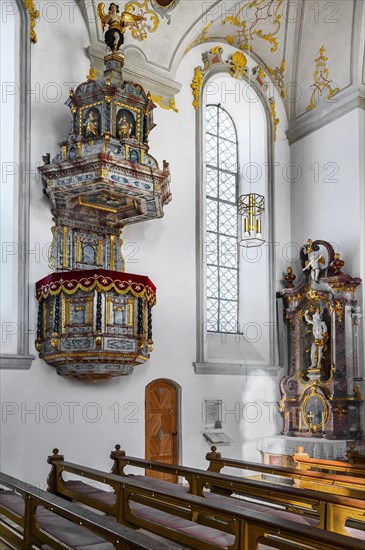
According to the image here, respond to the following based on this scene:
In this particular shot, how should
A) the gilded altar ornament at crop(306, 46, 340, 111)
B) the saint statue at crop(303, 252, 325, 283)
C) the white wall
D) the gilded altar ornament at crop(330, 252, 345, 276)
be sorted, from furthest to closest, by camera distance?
the gilded altar ornament at crop(306, 46, 340, 111) < the saint statue at crop(303, 252, 325, 283) < the gilded altar ornament at crop(330, 252, 345, 276) < the white wall

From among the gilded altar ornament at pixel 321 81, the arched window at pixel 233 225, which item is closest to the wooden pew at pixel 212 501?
the arched window at pixel 233 225

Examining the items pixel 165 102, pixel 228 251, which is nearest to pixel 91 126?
pixel 165 102

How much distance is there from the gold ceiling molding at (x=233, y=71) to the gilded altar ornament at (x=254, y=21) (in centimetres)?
28

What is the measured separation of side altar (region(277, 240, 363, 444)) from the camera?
10516 millimetres

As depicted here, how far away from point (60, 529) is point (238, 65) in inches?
385

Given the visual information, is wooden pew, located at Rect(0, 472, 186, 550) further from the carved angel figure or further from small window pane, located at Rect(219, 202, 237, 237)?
small window pane, located at Rect(219, 202, 237, 237)

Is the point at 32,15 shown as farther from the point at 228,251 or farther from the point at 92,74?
the point at 228,251

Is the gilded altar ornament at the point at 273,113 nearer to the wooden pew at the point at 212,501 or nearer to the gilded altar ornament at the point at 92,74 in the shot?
the gilded altar ornament at the point at 92,74

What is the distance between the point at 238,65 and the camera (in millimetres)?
12242

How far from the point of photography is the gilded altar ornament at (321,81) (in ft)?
39.7

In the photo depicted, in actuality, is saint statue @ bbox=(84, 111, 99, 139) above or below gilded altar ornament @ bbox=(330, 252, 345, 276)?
above

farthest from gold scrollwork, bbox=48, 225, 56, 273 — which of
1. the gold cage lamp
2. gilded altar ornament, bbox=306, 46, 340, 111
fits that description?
gilded altar ornament, bbox=306, 46, 340, 111

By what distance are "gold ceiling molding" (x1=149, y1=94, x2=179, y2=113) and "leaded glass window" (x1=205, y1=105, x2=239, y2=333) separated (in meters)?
1.46

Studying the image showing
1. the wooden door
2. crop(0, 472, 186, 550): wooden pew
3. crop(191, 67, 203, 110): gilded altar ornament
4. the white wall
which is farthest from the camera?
crop(191, 67, 203, 110): gilded altar ornament
